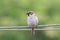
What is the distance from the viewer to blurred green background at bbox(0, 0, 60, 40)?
4.56 m

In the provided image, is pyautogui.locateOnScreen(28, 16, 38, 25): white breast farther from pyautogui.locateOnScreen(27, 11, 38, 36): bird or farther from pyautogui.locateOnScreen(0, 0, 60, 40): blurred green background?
pyautogui.locateOnScreen(0, 0, 60, 40): blurred green background

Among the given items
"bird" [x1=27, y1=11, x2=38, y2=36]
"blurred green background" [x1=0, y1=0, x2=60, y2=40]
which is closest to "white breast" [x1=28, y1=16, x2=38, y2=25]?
"bird" [x1=27, y1=11, x2=38, y2=36]

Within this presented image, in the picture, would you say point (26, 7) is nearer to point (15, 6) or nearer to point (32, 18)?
point (15, 6)

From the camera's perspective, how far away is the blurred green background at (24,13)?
15.0 ft

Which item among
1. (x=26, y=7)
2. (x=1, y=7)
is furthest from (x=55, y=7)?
(x=1, y=7)

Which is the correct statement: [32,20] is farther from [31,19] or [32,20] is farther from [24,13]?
[24,13]

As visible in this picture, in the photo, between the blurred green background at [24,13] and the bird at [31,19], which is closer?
the bird at [31,19]

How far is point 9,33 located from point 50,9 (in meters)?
0.67

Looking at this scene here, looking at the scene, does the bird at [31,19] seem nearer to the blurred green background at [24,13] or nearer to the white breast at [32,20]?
the white breast at [32,20]

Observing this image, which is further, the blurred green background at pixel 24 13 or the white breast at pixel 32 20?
the blurred green background at pixel 24 13

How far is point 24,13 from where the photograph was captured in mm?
4523

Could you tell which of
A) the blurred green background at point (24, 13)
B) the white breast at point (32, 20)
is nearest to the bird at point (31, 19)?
the white breast at point (32, 20)

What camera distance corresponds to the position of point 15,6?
4652 mm

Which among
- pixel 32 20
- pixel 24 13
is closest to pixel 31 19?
pixel 32 20
